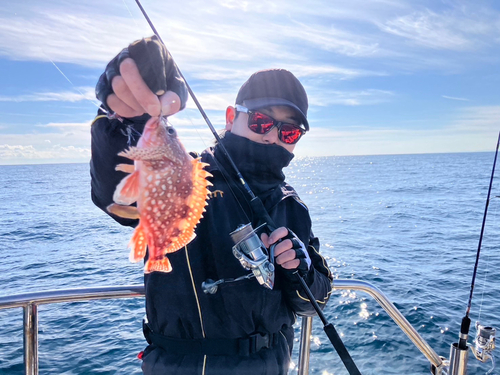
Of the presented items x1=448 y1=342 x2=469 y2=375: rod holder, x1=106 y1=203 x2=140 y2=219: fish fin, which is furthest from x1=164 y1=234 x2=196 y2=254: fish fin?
x1=448 y1=342 x2=469 y2=375: rod holder

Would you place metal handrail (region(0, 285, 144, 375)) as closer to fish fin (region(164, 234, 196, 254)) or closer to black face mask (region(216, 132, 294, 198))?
fish fin (region(164, 234, 196, 254))

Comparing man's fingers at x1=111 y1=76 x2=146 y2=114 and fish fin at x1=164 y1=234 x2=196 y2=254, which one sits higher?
man's fingers at x1=111 y1=76 x2=146 y2=114

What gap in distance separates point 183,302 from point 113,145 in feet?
3.47

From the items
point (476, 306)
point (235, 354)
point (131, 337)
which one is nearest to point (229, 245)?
point (235, 354)

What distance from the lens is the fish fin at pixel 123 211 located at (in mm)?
1845

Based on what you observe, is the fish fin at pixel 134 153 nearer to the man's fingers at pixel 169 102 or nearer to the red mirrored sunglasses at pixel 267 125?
the man's fingers at pixel 169 102

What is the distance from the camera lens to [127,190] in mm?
Answer: 1797

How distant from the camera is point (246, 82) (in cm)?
312

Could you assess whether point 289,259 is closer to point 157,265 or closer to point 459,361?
point 157,265

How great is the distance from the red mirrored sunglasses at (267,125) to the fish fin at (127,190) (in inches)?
50.4

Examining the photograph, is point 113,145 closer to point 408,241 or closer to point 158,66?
point 158,66

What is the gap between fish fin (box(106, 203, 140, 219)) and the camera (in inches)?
72.6

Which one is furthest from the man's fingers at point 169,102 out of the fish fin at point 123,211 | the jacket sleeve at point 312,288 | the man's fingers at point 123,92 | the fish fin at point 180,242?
the jacket sleeve at point 312,288

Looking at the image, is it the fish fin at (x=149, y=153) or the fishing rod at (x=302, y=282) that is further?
the fishing rod at (x=302, y=282)
